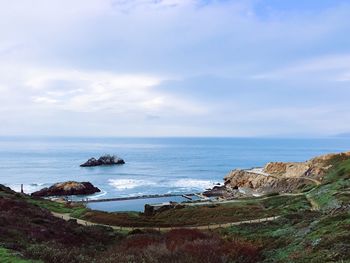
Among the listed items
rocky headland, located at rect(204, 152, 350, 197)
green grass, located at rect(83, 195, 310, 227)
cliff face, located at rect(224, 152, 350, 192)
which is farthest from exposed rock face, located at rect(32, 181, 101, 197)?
green grass, located at rect(83, 195, 310, 227)

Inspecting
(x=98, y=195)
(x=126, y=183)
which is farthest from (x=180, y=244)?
(x=126, y=183)

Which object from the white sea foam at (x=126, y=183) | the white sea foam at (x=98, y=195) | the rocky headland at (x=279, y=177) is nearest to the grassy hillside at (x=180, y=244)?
the rocky headland at (x=279, y=177)

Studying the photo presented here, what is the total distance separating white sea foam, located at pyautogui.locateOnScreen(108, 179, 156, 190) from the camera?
117 metres

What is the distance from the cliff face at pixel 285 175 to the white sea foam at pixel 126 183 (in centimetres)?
2704

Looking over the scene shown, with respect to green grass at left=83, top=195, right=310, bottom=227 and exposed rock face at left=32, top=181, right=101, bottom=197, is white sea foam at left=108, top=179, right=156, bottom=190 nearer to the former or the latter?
exposed rock face at left=32, top=181, right=101, bottom=197

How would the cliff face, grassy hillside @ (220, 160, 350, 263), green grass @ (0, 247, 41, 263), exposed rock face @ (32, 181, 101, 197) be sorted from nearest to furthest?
green grass @ (0, 247, 41, 263) → grassy hillside @ (220, 160, 350, 263) → the cliff face → exposed rock face @ (32, 181, 101, 197)

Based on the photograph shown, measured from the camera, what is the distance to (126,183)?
125 m

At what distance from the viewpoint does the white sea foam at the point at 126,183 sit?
116875 millimetres

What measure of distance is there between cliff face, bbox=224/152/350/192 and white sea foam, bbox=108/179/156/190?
88.7 ft

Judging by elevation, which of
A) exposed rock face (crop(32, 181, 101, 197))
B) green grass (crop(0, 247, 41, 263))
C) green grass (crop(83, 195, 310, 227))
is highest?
green grass (crop(0, 247, 41, 263))

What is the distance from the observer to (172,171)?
160 metres

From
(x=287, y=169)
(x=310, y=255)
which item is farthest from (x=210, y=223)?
(x=287, y=169)

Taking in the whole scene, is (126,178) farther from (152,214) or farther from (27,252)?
(27,252)

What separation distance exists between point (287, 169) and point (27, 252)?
9441 centimetres
